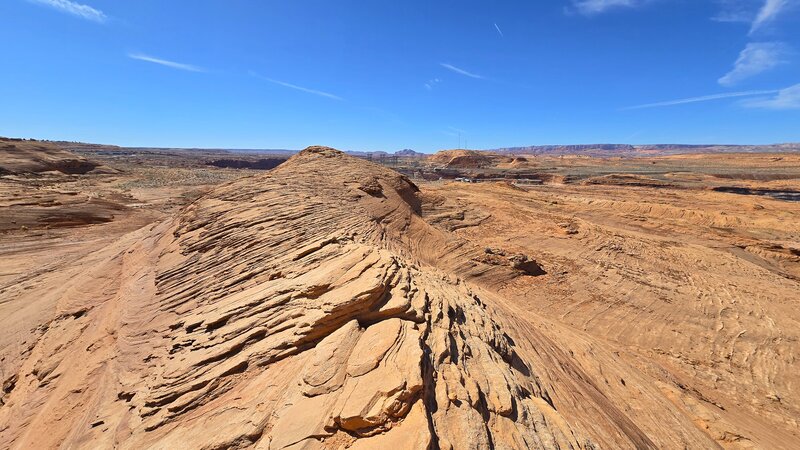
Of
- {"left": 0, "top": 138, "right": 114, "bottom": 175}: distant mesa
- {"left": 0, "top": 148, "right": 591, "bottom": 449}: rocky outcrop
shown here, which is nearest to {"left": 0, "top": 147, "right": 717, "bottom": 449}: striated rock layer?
{"left": 0, "top": 148, "right": 591, "bottom": 449}: rocky outcrop

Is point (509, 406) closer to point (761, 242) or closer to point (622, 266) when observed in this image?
point (622, 266)

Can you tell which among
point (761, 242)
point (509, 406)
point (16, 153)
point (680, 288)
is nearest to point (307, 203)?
point (509, 406)

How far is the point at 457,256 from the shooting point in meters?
14.7

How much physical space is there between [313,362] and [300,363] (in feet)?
1.11

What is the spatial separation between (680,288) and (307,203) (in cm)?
1418

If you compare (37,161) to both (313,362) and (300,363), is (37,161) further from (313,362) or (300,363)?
(313,362)

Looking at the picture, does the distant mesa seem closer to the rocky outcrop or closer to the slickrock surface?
the slickrock surface

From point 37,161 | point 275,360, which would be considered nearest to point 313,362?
point 275,360

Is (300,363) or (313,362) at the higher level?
(313,362)

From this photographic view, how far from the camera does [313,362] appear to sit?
17.0ft

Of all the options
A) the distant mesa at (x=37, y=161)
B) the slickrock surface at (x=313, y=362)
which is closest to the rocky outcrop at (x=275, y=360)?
the slickrock surface at (x=313, y=362)

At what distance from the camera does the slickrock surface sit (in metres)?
4.52

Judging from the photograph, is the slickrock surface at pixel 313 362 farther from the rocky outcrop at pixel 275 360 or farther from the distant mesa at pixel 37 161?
the distant mesa at pixel 37 161

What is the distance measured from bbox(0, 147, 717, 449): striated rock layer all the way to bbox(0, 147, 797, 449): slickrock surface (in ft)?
0.10
